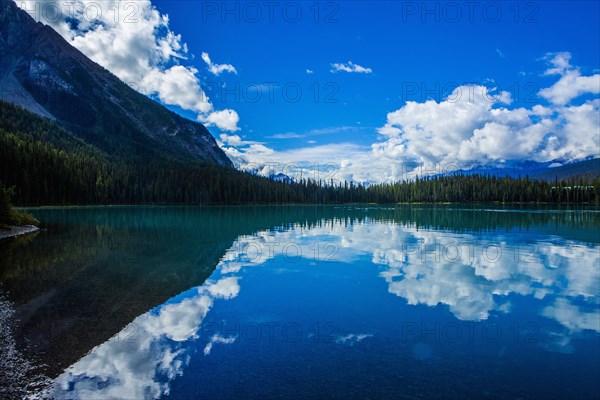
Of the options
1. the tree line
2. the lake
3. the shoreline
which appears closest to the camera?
the lake

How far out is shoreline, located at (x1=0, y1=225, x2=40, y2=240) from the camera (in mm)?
41631

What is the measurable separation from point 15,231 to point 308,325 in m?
44.7

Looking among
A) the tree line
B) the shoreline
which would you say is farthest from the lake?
the tree line

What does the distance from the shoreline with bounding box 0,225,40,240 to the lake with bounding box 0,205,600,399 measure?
1345 cm

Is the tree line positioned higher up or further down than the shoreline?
higher up

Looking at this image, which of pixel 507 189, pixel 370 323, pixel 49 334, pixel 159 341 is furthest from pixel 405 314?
pixel 507 189

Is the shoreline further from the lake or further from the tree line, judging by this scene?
the tree line

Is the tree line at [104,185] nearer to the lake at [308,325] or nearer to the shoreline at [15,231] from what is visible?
the shoreline at [15,231]

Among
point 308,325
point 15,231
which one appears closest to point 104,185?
point 15,231

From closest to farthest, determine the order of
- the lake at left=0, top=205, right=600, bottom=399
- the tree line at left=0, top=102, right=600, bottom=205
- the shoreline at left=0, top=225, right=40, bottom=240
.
A: the lake at left=0, top=205, right=600, bottom=399
the shoreline at left=0, top=225, right=40, bottom=240
the tree line at left=0, top=102, right=600, bottom=205

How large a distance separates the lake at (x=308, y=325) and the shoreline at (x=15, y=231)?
13.5 meters

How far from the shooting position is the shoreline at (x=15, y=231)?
4163 centimetres

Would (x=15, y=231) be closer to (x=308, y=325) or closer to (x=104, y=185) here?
(x=308, y=325)

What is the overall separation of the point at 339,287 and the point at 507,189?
207335mm
